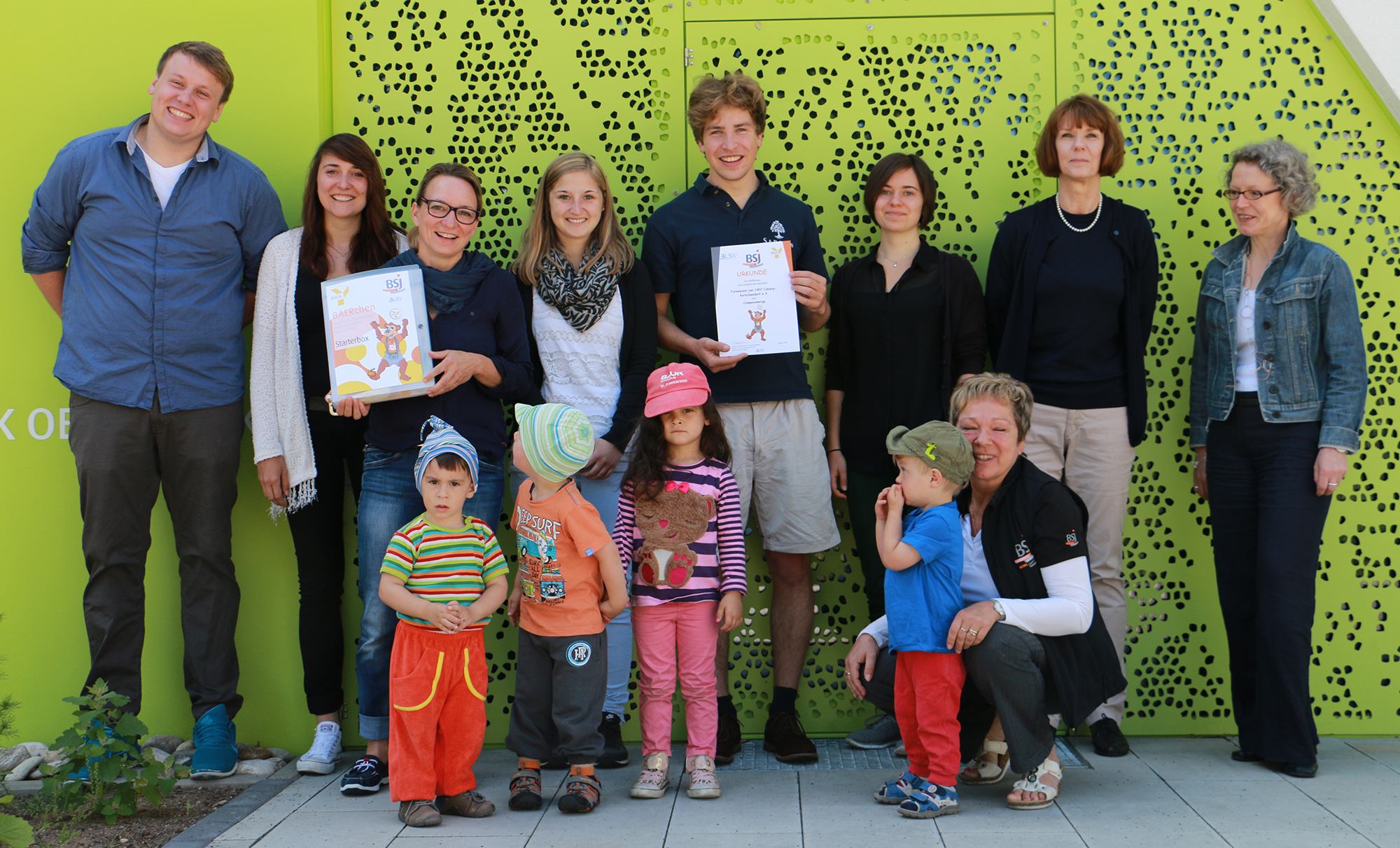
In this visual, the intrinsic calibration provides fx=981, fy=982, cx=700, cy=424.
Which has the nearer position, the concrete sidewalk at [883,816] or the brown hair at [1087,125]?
the concrete sidewalk at [883,816]

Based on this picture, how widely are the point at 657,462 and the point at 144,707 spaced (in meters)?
2.50

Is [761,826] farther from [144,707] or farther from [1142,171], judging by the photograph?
[1142,171]

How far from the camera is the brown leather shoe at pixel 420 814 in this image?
3215mm

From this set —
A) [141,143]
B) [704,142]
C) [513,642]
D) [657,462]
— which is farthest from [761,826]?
[141,143]

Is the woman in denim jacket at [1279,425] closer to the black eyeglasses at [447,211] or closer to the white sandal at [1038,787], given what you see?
the white sandal at [1038,787]

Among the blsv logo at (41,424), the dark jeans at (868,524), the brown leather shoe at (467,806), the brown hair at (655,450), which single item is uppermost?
the blsv logo at (41,424)

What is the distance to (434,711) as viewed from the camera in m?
3.24

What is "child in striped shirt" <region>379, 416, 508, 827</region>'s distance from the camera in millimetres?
3232

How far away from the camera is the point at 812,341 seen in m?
4.31

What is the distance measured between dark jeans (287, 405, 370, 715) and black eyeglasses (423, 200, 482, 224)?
87 cm

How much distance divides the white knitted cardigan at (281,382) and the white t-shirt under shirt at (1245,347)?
357 cm

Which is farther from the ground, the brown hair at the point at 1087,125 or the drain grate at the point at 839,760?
the brown hair at the point at 1087,125

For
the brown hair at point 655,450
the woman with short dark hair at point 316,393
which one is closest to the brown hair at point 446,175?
the woman with short dark hair at point 316,393

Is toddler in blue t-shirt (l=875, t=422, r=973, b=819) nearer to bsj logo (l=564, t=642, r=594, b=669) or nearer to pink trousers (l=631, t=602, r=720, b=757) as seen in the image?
pink trousers (l=631, t=602, r=720, b=757)
